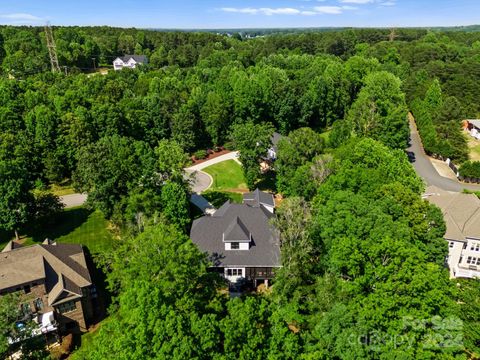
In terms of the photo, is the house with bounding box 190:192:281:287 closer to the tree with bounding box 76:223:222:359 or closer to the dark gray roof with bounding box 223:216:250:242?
the dark gray roof with bounding box 223:216:250:242

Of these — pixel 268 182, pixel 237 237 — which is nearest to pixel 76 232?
pixel 237 237

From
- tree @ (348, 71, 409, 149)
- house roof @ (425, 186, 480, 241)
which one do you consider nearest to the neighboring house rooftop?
house roof @ (425, 186, 480, 241)

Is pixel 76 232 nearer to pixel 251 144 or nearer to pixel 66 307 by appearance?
pixel 66 307

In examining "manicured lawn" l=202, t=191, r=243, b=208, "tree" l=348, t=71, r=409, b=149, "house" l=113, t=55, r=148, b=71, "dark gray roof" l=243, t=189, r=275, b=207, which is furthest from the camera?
"house" l=113, t=55, r=148, b=71

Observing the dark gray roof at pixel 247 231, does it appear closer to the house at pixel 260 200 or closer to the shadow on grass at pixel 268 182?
the house at pixel 260 200

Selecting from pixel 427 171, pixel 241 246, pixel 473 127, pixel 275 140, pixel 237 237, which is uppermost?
pixel 275 140

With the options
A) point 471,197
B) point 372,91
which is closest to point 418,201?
point 471,197
